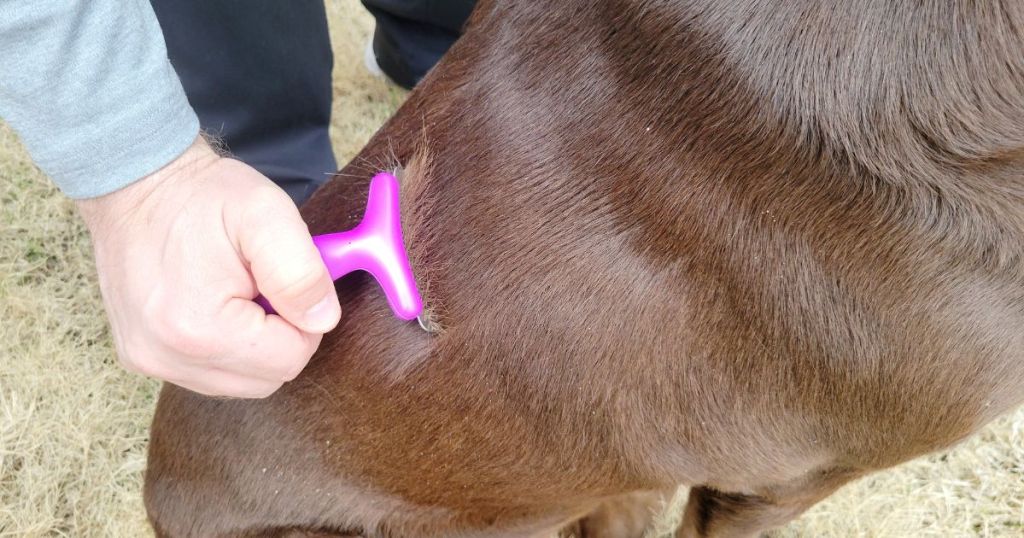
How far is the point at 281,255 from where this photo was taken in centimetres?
90

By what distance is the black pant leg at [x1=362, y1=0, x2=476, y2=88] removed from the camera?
2266 mm

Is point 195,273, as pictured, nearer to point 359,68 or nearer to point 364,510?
point 364,510

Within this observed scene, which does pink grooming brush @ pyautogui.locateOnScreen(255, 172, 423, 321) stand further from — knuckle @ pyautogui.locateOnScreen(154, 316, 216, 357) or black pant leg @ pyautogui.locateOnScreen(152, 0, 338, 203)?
black pant leg @ pyautogui.locateOnScreen(152, 0, 338, 203)

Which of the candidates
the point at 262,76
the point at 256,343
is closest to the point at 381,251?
the point at 256,343

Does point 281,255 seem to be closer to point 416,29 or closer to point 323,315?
point 323,315

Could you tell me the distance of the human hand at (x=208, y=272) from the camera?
923mm

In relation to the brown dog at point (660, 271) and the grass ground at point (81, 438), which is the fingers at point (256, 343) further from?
the grass ground at point (81, 438)

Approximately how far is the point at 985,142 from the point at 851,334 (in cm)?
30

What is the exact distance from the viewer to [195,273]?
92 cm

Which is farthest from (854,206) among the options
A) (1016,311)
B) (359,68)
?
(359,68)

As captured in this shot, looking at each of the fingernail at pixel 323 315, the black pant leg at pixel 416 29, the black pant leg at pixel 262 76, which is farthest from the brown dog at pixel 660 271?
the black pant leg at pixel 416 29

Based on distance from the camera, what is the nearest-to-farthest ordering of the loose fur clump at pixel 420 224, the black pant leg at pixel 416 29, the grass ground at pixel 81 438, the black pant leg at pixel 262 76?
the loose fur clump at pixel 420 224 → the black pant leg at pixel 262 76 → the grass ground at pixel 81 438 → the black pant leg at pixel 416 29

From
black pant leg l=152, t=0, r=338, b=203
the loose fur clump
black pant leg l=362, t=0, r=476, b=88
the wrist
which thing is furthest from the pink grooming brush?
black pant leg l=362, t=0, r=476, b=88

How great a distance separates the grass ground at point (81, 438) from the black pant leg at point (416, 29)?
45.6 inches
